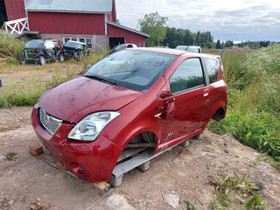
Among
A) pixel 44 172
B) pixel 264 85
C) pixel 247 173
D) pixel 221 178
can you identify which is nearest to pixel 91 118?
pixel 44 172

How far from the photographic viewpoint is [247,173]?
129 inches

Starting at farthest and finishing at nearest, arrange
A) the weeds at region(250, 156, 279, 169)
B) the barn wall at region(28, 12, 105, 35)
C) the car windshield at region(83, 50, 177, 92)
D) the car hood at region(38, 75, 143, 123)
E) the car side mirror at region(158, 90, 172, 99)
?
the barn wall at region(28, 12, 105, 35)
the weeds at region(250, 156, 279, 169)
the car windshield at region(83, 50, 177, 92)
the car side mirror at region(158, 90, 172, 99)
the car hood at region(38, 75, 143, 123)

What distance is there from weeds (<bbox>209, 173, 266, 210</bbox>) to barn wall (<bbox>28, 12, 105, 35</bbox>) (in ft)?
66.6

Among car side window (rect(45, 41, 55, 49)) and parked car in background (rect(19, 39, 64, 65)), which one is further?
car side window (rect(45, 41, 55, 49))

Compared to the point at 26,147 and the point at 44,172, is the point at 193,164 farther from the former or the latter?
the point at 26,147

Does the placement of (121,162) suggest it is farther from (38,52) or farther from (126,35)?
(126,35)

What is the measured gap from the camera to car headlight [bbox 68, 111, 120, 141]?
2012mm

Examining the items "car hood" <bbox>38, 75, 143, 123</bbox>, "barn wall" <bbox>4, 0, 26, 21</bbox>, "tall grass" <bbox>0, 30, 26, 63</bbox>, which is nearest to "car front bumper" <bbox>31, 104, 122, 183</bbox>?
"car hood" <bbox>38, 75, 143, 123</bbox>

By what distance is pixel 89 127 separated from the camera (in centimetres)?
203

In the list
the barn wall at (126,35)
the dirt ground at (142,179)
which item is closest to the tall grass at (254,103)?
the dirt ground at (142,179)

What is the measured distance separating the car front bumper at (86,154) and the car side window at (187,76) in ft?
4.07

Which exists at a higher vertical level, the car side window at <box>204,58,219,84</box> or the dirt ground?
the car side window at <box>204,58,219,84</box>

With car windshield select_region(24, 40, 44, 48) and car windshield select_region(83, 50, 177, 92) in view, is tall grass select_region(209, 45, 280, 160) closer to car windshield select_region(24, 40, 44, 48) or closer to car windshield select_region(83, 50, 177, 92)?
car windshield select_region(83, 50, 177, 92)

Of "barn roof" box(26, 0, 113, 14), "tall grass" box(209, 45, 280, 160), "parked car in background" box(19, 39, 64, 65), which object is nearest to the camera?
"tall grass" box(209, 45, 280, 160)
